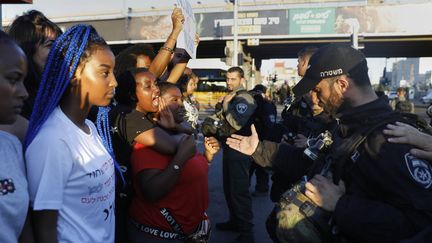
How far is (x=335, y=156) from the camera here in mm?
1973

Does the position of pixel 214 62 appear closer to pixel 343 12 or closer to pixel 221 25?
pixel 221 25

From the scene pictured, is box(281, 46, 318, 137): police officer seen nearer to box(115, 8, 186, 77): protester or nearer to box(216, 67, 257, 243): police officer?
box(216, 67, 257, 243): police officer

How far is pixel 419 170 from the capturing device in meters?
1.67

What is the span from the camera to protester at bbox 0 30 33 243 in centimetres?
130

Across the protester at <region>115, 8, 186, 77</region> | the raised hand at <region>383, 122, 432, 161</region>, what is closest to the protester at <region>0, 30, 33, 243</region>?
the raised hand at <region>383, 122, 432, 161</region>

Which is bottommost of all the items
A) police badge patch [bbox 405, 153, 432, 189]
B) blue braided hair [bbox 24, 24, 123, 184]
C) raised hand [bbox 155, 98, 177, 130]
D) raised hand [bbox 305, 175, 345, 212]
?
raised hand [bbox 305, 175, 345, 212]

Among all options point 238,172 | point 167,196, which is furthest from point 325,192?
point 238,172

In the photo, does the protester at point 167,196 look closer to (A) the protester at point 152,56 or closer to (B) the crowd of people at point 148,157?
(B) the crowd of people at point 148,157

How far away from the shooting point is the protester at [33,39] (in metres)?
2.03

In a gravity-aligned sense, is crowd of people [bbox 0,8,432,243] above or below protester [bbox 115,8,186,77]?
below

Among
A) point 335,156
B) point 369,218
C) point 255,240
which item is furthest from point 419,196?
point 255,240

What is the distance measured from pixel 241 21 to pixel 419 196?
23610 mm

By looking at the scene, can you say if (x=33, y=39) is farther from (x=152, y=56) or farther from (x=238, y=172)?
(x=238, y=172)

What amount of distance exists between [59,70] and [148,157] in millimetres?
859
